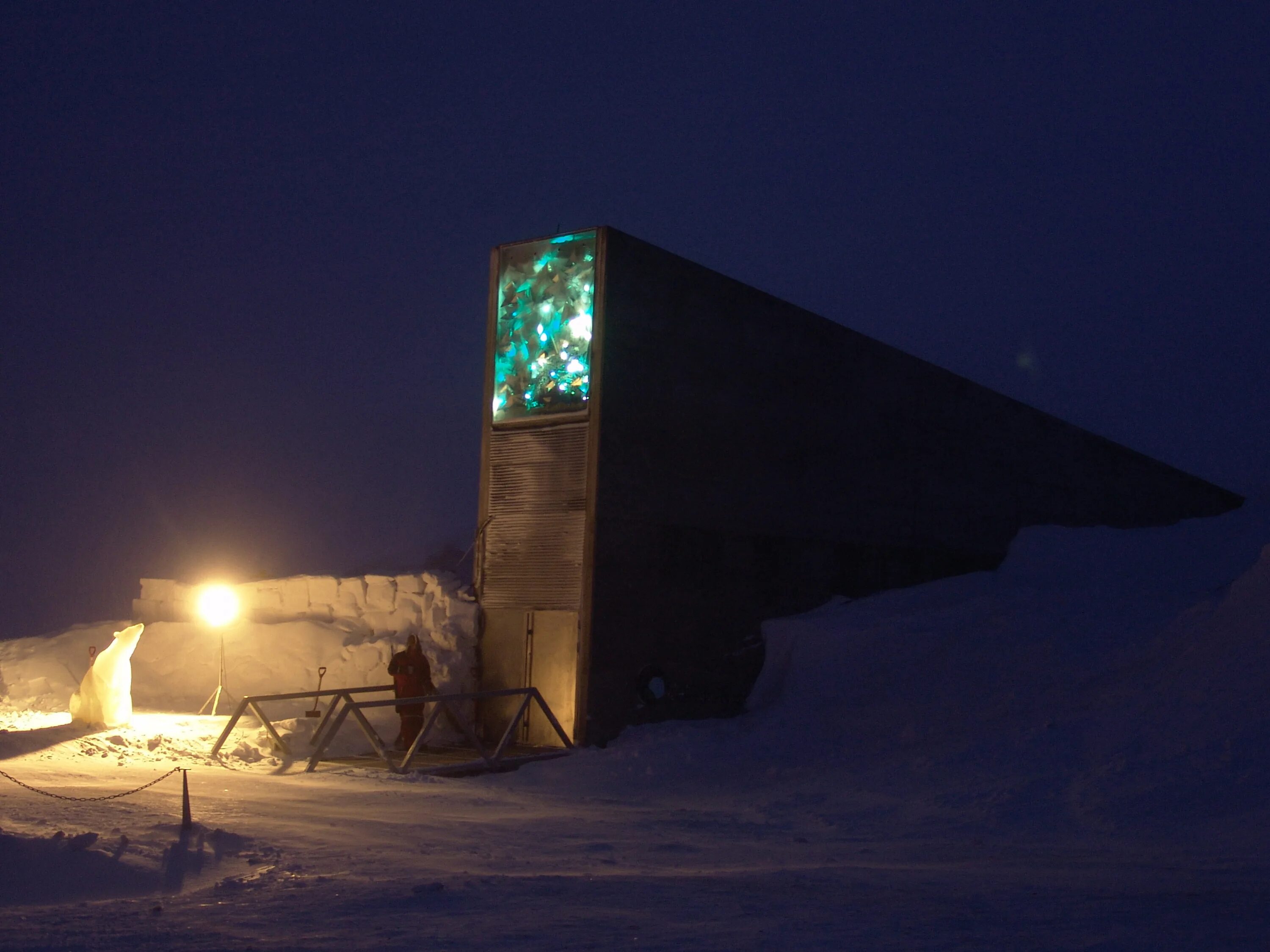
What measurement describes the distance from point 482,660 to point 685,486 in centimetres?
379

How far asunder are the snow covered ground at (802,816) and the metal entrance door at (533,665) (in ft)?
3.05

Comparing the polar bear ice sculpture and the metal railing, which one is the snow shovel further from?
the polar bear ice sculpture

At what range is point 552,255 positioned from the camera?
16.8 meters

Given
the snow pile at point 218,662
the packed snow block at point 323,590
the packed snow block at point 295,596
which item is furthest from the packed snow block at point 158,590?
the packed snow block at point 323,590

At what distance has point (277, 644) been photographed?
17.8 m

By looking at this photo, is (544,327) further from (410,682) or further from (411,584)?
(410,682)

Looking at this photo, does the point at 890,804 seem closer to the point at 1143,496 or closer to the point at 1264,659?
the point at 1264,659

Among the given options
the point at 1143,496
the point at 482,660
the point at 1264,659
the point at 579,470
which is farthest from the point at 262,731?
the point at 1143,496

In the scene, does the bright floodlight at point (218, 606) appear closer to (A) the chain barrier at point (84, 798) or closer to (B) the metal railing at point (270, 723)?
(B) the metal railing at point (270, 723)

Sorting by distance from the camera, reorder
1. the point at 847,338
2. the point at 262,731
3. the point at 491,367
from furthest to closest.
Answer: the point at 847,338 → the point at 491,367 → the point at 262,731

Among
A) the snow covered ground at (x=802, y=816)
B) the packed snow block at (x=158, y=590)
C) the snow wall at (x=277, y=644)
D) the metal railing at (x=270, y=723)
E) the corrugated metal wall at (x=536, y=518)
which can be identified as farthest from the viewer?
the packed snow block at (x=158, y=590)

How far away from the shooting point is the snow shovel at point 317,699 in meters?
14.3

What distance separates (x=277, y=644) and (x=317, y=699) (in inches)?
66.6

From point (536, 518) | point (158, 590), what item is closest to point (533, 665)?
point (536, 518)
